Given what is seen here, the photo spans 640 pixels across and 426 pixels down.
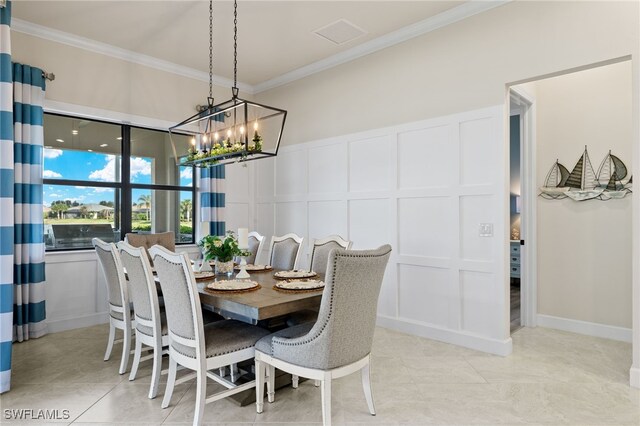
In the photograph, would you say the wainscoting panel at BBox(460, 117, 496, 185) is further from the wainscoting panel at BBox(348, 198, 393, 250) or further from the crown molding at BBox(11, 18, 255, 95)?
the crown molding at BBox(11, 18, 255, 95)

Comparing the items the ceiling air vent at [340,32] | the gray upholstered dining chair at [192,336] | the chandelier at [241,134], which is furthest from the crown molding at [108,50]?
the gray upholstered dining chair at [192,336]

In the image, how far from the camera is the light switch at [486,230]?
343 cm

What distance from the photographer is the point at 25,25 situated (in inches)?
151

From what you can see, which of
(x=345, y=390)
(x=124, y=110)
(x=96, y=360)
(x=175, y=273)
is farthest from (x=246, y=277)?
(x=124, y=110)

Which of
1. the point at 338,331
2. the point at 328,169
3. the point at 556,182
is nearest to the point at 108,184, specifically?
the point at 328,169

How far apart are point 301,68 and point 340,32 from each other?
1.09 meters

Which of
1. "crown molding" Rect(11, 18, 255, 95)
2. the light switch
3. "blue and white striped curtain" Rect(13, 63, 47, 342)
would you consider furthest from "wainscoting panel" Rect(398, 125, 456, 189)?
"blue and white striped curtain" Rect(13, 63, 47, 342)

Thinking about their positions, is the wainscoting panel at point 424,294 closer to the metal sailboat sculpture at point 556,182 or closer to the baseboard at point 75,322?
the metal sailboat sculpture at point 556,182

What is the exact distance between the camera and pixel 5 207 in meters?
2.70

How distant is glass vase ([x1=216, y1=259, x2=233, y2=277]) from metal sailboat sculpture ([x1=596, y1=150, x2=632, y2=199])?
3.68 metres

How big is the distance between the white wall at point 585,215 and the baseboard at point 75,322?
194 inches

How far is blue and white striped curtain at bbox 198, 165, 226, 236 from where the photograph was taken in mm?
5133

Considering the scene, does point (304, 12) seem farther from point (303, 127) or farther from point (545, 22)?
point (545, 22)

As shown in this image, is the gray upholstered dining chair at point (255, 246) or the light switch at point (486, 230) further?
the gray upholstered dining chair at point (255, 246)
